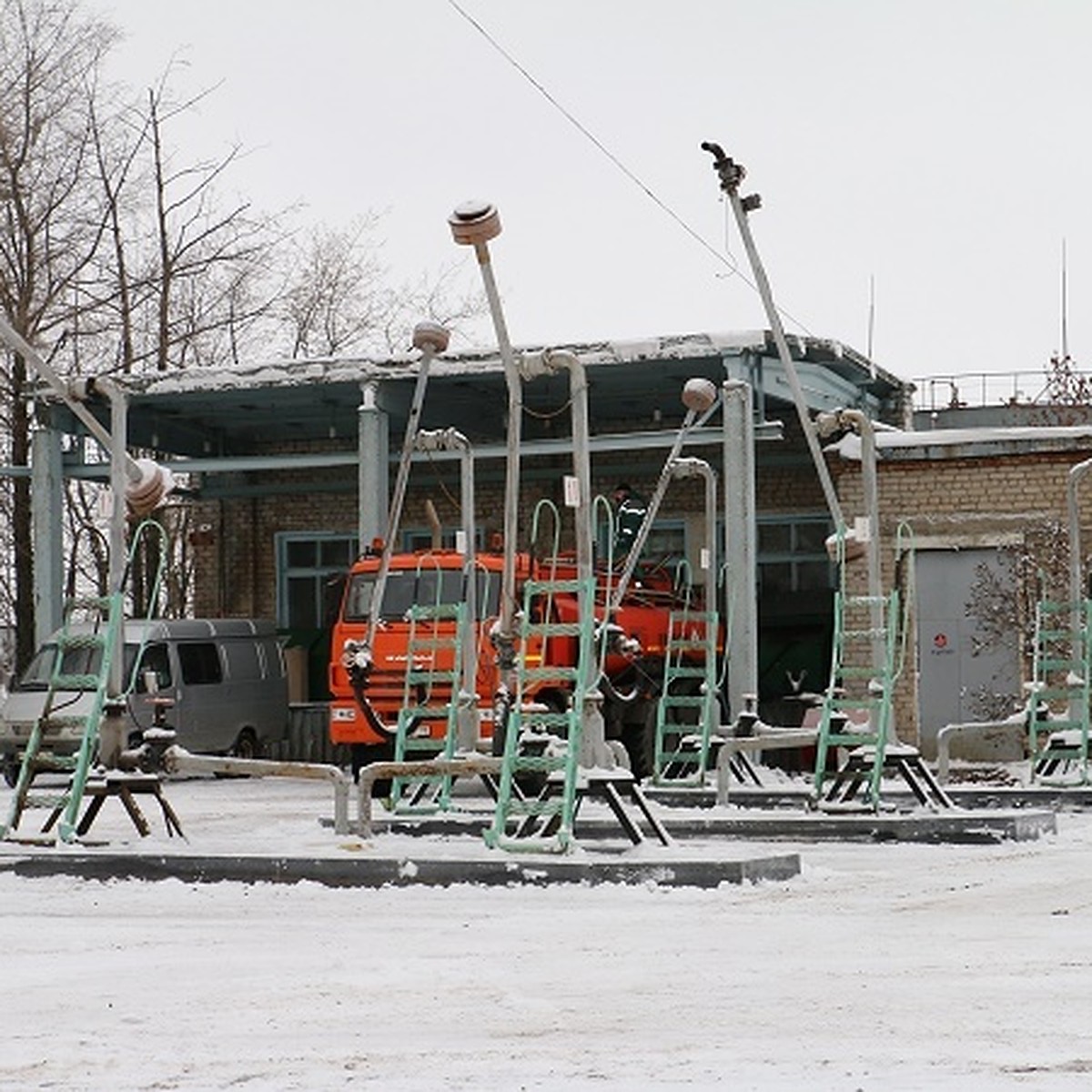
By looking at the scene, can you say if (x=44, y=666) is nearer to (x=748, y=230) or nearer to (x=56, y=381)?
(x=748, y=230)

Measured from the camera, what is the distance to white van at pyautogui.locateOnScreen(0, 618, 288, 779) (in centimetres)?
2550

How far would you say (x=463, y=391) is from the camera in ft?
95.1

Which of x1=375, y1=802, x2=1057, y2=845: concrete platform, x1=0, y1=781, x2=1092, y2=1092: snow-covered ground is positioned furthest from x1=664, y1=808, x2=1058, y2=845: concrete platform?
x1=0, y1=781, x2=1092, y2=1092: snow-covered ground

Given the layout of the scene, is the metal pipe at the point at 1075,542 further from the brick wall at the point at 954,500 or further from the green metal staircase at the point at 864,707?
the brick wall at the point at 954,500

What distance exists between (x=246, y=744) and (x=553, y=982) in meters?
20.8

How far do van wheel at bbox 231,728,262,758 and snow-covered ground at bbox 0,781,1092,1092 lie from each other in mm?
15870

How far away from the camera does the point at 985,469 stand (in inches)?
1022

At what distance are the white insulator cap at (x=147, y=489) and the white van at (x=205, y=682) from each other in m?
11.7

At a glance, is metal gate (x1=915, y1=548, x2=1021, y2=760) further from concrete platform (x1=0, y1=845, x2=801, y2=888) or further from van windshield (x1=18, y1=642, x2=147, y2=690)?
concrete platform (x1=0, y1=845, x2=801, y2=888)

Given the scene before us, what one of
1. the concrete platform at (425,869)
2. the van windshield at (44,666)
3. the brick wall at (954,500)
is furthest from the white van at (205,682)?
the concrete platform at (425,869)

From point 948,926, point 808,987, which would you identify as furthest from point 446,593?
point 808,987

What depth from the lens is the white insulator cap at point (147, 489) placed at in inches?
511

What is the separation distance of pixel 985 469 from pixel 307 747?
885cm

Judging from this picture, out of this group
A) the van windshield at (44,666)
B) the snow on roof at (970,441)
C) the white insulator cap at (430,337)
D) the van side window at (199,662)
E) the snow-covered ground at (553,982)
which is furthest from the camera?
the van side window at (199,662)
